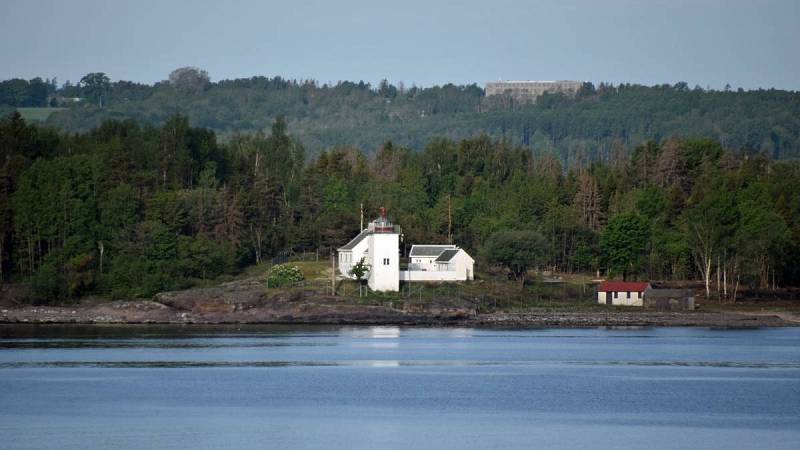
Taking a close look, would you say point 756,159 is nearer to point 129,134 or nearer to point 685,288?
point 685,288

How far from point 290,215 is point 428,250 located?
1752 centimetres

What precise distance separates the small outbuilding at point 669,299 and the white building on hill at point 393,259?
450 inches

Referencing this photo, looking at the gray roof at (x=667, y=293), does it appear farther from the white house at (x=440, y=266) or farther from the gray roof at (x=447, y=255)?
the gray roof at (x=447, y=255)

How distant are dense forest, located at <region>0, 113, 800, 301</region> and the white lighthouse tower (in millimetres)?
9077

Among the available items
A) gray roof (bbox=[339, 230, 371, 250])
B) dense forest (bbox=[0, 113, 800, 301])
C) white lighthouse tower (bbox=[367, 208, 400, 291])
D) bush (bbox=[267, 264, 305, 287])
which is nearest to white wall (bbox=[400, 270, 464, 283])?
white lighthouse tower (bbox=[367, 208, 400, 291])

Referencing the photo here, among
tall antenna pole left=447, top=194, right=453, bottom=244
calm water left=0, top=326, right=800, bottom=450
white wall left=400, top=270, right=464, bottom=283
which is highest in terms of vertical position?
tall antenna pole left=447, top=194, right=453, bottom=244

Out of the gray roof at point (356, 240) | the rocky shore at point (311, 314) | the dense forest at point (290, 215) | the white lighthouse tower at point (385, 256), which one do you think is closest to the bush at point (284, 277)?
the rocky shore at point (311, 314)

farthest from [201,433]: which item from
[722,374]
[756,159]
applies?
[756,159]

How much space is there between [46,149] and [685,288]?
167 feet

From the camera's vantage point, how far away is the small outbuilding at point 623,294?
262 ft

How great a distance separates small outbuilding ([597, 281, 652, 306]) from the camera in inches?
3147

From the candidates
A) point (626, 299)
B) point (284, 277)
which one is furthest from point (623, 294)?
point (284, 277)

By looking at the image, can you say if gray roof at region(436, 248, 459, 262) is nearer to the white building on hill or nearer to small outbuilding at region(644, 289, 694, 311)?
the white building on hill

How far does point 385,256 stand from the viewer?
7825 cm
